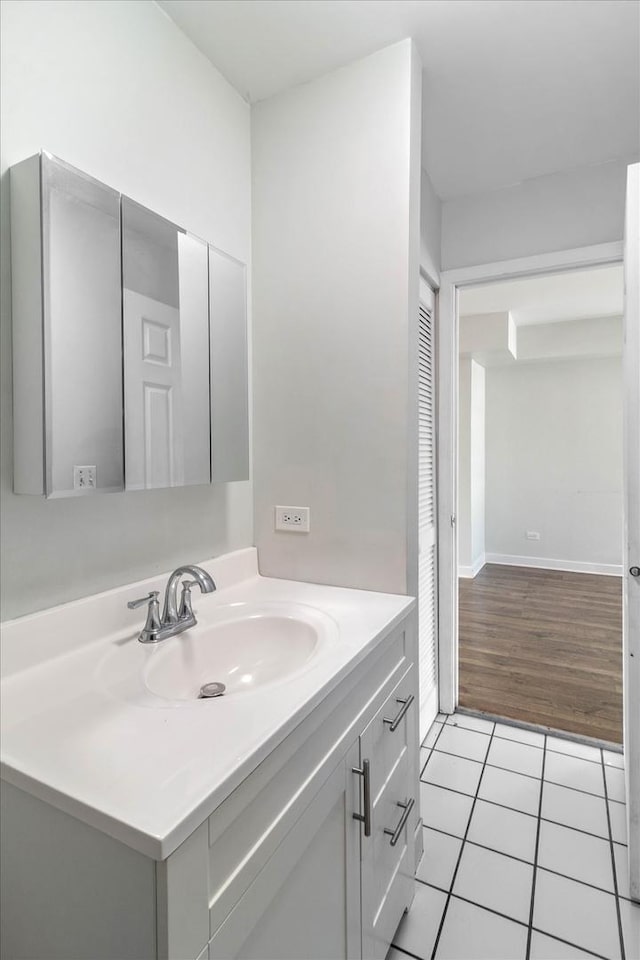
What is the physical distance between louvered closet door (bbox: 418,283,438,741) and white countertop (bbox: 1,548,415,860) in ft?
3.54

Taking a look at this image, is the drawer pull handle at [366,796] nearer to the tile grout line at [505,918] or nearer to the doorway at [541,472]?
the tile grout line at [505,918]

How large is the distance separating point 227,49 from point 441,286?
1302 millimetres

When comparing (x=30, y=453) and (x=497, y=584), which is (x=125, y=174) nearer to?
(x=30, y=453)

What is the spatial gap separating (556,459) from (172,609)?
517cm

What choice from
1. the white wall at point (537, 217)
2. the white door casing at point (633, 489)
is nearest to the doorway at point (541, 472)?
the white wall at point (537, 217)

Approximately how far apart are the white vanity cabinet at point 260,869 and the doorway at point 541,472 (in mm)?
2096

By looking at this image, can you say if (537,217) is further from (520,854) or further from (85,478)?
(520,854)

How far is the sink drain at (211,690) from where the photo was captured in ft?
3.54

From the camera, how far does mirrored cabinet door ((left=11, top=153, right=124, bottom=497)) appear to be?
907 millimetres

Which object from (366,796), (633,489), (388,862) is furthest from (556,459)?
A: (366,796)

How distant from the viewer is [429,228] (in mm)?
2123

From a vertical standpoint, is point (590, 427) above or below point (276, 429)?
above

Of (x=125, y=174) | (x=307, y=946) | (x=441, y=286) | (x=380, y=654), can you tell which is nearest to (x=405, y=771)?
(x=380, y=654)

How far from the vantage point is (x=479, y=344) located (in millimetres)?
4438
